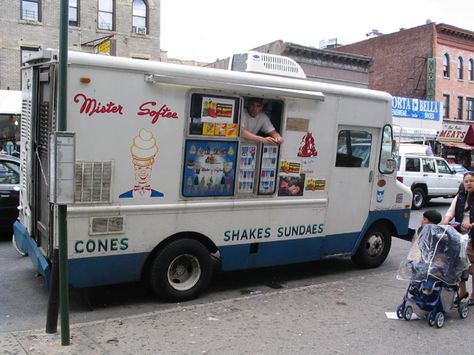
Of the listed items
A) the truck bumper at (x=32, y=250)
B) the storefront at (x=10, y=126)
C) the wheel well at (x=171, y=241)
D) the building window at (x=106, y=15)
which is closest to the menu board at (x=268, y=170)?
the wheel well at (x=171, y=241)

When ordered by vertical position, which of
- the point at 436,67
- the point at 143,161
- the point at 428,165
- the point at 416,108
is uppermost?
the point at 436,67

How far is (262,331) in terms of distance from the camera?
16.8 ft

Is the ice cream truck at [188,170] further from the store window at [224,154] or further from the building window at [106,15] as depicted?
the building window at [106,15]

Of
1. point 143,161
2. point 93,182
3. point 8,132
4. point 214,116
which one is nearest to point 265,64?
point 214,116

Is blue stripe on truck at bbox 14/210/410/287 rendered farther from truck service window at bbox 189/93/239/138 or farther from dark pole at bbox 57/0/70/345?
truck service window at bbox 189/93/239/138

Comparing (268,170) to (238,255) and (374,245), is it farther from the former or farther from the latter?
(374,245)

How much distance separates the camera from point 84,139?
5168 millimetres

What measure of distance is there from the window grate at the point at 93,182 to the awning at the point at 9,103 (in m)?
13.7

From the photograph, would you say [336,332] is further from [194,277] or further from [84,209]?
[84,209]

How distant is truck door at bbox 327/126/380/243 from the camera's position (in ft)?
23.7

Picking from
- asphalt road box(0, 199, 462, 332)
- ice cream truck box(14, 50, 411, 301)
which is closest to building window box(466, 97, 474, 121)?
asphalt road box(0, 199, 462, 332)

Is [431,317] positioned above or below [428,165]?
below

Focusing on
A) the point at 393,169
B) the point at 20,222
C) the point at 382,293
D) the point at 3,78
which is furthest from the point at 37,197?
the point at 3,78

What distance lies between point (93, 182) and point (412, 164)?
46.0 ft
